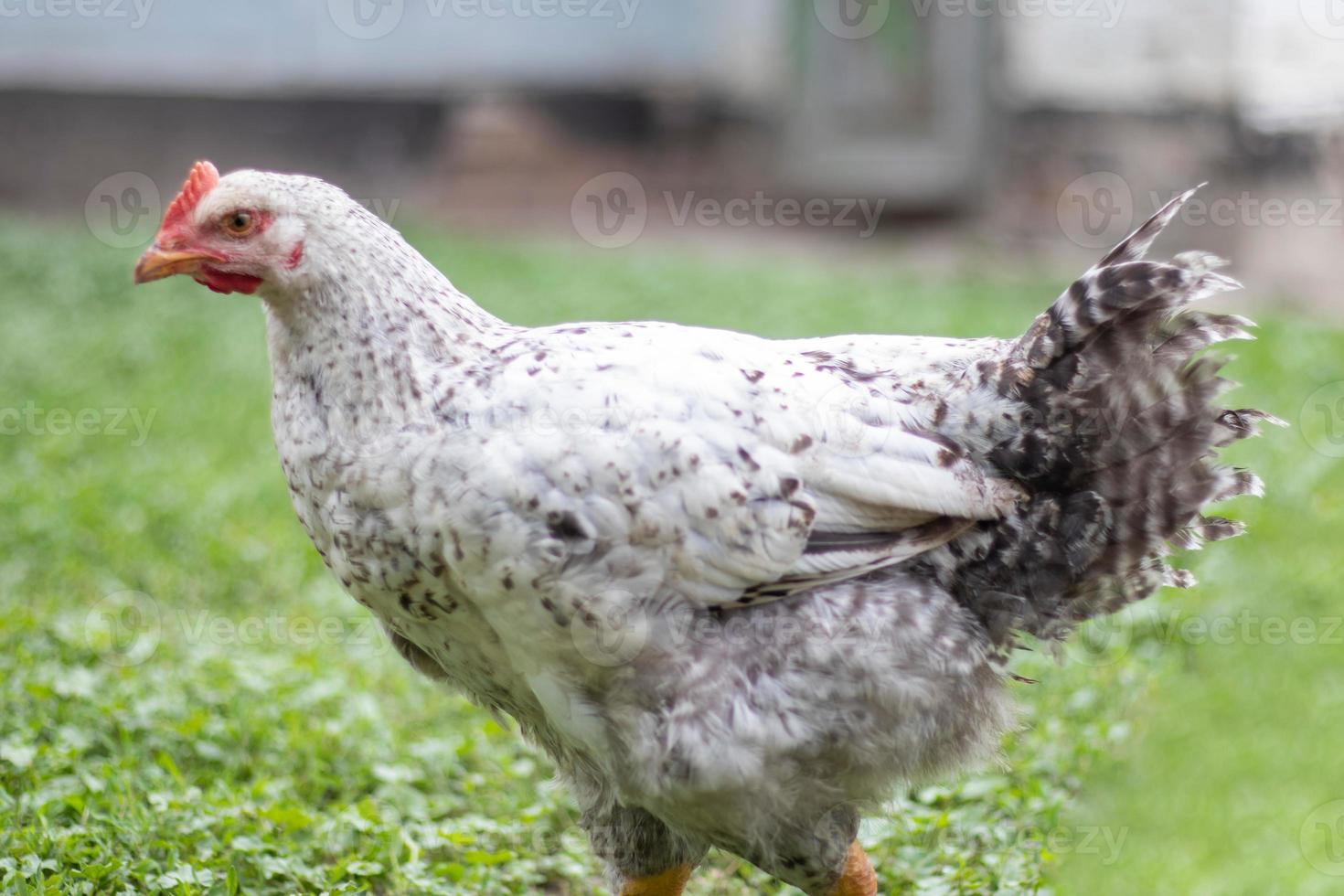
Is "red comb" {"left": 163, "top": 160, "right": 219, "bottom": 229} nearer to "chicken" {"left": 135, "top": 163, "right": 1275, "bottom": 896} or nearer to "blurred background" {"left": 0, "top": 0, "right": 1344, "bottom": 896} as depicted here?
"chicken" {"left": 135, "top": 163, "right": 1275, "bottom": 896}

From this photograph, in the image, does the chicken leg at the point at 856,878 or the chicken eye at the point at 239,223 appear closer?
the chicken eye at the point at 239,223

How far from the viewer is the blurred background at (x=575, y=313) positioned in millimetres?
3598

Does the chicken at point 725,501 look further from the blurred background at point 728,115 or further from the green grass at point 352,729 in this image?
the blurred background at point 728,115

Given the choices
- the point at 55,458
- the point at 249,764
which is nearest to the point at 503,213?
the point at 55,458

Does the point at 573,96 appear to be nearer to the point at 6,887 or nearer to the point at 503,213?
the point at 503,213

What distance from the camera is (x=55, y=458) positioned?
5984 mm

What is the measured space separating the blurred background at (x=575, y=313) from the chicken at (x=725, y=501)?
0.60 meters

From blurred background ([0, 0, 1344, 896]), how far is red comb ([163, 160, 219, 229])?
1.52 meters

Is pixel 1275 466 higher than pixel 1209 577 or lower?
higher

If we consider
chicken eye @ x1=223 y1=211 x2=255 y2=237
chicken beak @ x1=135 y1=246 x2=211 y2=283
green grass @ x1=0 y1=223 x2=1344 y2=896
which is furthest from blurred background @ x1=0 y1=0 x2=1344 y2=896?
chicken eye @ x1=223 y1=211 x2=255 y2=237

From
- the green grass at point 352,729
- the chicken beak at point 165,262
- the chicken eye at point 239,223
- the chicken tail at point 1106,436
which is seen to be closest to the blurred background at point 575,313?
the green grass at point 352,729

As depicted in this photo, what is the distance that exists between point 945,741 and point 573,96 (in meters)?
10.8

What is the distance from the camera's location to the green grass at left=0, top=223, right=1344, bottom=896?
11.0ft

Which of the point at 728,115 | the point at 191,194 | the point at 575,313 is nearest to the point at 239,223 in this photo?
the point at 191,194
